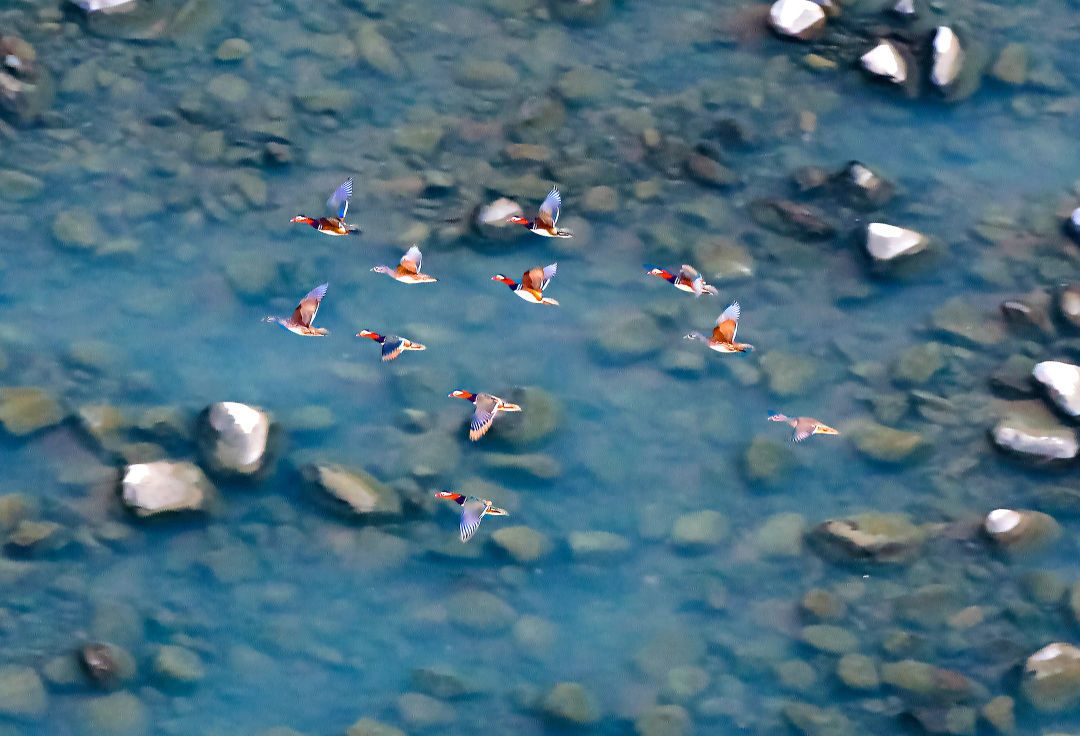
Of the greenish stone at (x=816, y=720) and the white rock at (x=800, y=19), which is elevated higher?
the white rock at (x=800, y=19)

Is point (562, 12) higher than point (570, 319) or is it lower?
higher

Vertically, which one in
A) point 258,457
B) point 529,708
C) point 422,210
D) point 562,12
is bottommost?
point 529,708

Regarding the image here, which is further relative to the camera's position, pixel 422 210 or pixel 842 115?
pixel 842 115

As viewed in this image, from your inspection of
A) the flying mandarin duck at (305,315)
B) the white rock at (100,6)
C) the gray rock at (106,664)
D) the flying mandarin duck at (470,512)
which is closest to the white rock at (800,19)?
the flying mandarin duck at (305,315)

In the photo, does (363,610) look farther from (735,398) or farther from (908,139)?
(908,139)

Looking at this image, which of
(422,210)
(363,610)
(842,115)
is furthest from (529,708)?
(842,115)

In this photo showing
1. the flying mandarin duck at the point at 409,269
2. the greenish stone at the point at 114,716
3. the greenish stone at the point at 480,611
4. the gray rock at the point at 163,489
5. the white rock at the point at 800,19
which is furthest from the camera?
the white rock at the point at 800,19

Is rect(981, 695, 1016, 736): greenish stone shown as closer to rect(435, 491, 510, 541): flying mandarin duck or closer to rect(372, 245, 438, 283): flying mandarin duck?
rect(435, 491, 510, 541): flying mandarin duck

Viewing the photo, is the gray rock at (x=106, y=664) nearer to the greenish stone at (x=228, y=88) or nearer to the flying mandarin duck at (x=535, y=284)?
the flying mandarin duck at (x=535, y=284)
